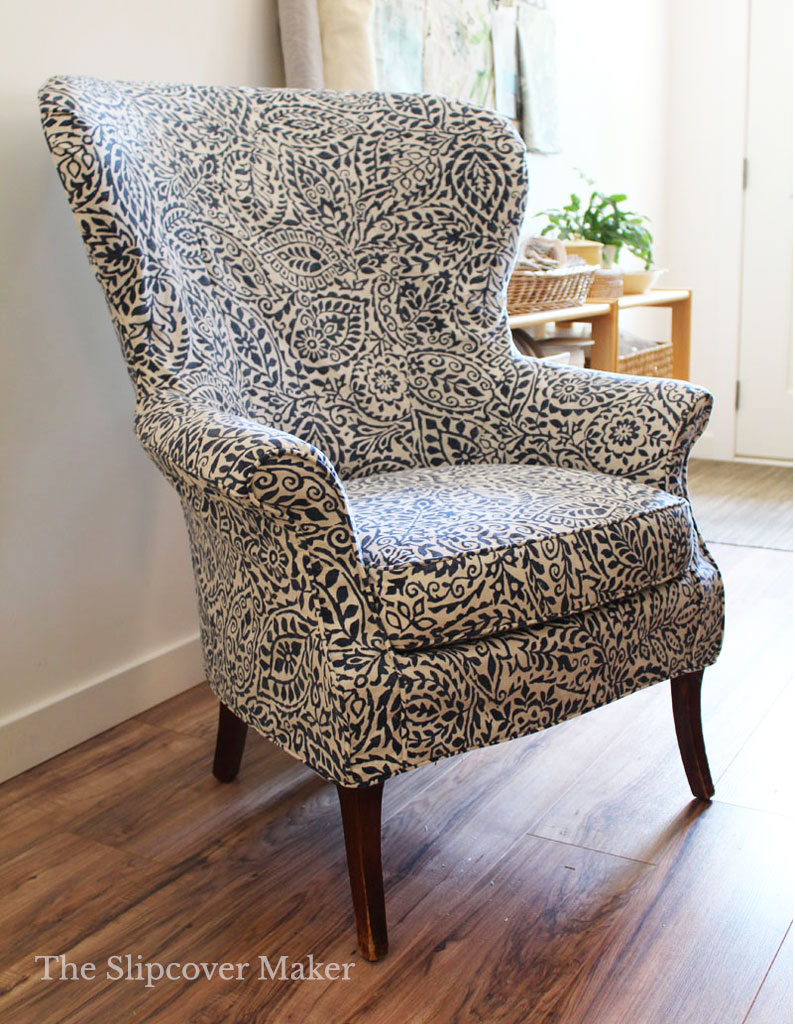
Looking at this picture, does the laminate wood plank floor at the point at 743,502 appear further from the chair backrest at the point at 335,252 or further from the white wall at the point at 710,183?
the chair backrest at the point at 335,252

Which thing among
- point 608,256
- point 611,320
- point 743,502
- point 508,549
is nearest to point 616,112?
point 608,256

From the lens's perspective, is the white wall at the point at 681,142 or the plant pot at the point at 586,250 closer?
the plant pot at the point at 586,250

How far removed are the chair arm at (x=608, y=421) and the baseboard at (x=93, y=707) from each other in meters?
0.78

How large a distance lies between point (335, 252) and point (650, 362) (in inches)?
58.3

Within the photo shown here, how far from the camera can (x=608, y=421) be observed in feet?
5.10

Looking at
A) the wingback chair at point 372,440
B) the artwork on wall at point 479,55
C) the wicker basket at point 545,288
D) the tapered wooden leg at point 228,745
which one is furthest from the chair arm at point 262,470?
the artwork on wall at point 479,55

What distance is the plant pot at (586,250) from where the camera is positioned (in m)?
2.65

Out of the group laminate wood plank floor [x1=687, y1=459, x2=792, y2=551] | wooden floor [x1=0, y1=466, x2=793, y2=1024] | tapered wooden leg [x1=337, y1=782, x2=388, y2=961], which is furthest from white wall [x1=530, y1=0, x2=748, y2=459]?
tapered wooden leg [x1=337, y1=782, x2=388, y2=961]

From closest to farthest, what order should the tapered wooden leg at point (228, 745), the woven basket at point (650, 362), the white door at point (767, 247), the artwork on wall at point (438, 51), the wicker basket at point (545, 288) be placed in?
the tapered wooden leg at point (228, 745), the artwork on wall at point (438, 51), the wicker basket at point (545, 288), the woven basket at point (650, 362), the white door at point (767, 247)

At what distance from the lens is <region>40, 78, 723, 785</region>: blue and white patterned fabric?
118cm

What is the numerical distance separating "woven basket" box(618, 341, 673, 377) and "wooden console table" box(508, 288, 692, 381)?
0.22ft

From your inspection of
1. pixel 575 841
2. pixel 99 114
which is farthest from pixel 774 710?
pixel 99 114

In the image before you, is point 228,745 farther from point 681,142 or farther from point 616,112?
point 681,142

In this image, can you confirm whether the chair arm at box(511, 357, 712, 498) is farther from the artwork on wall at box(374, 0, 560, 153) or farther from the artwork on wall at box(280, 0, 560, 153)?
the artwork on wall at box(374, 0, 560, 153)
